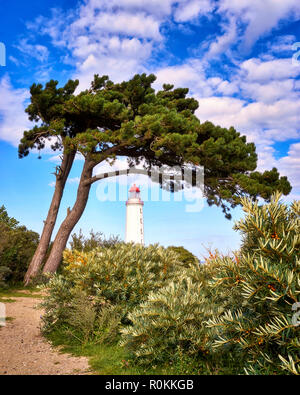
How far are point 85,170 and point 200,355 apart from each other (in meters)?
12.2

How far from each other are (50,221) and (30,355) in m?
10.7

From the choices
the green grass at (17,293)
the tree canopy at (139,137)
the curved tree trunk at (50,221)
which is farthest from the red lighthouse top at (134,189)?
the green grass at (17,293)

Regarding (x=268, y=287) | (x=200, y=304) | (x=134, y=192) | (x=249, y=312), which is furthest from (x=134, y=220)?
(x=268, y=287)

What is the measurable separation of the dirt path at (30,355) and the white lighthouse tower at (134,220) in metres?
12.4

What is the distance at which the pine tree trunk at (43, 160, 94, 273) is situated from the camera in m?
14.6

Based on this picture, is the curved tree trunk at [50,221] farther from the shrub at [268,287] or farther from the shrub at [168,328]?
the shrub at [268,287]

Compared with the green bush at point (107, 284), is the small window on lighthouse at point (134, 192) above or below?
above

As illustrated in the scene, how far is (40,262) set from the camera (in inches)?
584

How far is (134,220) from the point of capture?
20.1 m

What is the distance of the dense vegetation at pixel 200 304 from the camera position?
2.58 meters

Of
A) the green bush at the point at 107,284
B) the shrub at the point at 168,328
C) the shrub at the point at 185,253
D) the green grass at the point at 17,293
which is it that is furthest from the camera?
the shrub at the point at 185,253

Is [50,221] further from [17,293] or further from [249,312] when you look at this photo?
[249,312]
